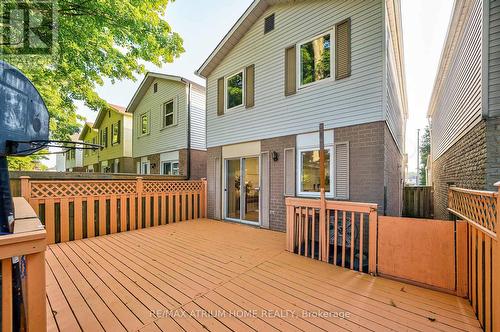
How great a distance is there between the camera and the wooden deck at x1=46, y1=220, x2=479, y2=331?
2.26m

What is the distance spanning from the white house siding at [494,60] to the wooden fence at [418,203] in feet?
27.4

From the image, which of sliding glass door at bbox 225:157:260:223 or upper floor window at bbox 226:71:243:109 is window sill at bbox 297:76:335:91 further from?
sliding glass door at bbox 225:157:260:223

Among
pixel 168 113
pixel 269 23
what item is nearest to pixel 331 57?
pixel 269 23

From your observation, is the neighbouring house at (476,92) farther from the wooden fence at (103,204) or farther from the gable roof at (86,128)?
the gable roof at (86,128)

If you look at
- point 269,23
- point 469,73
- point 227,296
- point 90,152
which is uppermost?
point 269,23

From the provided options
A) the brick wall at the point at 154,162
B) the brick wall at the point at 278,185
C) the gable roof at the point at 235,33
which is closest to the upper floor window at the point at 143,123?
the brick wall at the point at 154,162

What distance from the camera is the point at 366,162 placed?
469 cm

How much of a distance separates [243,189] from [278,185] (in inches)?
60.1

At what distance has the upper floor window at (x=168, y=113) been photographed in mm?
10578

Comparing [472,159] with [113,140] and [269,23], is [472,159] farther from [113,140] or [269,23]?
[113,140]

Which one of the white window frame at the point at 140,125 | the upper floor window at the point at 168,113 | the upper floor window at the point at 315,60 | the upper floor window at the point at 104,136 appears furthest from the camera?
the upper floor window at the point at 104,136

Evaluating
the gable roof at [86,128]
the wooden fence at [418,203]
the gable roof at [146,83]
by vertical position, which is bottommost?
the wooden fence at [418,203]

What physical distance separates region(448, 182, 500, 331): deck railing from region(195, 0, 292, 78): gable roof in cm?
643

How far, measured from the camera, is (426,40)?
32.6 ft
